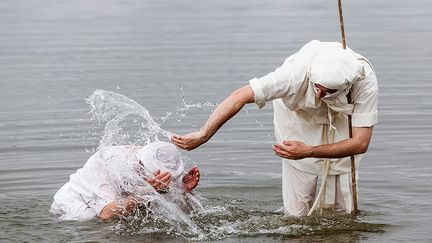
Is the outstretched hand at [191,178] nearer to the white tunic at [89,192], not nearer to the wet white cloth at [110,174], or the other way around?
the wet white cloth at [110,174]

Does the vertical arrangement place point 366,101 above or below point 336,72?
below

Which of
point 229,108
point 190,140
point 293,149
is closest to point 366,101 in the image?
point 293,149

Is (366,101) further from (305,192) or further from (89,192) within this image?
(89,192)

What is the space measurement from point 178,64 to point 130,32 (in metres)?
4.82

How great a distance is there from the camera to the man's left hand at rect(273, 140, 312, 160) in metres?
9.89

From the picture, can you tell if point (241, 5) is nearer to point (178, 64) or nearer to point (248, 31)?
point (248, 31)

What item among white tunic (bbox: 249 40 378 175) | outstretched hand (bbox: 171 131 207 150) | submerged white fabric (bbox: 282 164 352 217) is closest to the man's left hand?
white tunic (bbox: 249 40 378 175)

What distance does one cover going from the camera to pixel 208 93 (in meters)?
17.8

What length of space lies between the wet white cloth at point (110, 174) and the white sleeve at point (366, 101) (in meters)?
1.77

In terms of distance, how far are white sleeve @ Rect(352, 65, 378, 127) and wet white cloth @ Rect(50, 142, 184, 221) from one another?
177 centimetres

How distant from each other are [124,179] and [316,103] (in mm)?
1950

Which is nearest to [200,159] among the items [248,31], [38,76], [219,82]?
[219,82]

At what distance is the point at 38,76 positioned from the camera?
19812mm

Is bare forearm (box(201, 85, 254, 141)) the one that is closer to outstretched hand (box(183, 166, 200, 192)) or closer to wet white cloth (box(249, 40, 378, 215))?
wet white cloth (box(249, 40, 378, 215))
